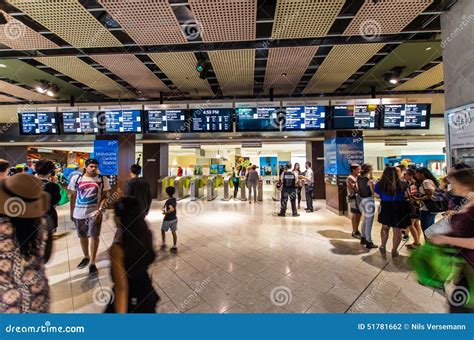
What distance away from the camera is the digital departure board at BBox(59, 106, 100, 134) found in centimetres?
474

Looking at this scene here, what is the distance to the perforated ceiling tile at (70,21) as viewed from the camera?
2629 mm

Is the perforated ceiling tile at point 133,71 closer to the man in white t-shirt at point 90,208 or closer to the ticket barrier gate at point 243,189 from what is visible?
the man in white t-shirt at point 90,208

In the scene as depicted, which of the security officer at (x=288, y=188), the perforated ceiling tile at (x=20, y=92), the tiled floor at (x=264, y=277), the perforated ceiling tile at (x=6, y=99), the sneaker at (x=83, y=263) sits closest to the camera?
the tiled floor at (x=264, y=277)

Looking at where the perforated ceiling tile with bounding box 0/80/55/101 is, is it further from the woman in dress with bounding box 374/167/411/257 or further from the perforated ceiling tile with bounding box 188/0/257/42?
the woman in dress with bounding box 374/167/411/257

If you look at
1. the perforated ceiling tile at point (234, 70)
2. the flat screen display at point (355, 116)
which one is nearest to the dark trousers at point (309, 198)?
the flat screen display at point (355, 116)

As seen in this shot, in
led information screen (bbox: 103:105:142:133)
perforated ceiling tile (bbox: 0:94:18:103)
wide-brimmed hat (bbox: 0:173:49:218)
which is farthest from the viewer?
perforated ceiling tile (bbox: 0:94:18:103)

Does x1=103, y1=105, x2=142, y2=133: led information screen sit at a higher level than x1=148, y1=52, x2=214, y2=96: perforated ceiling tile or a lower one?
lower

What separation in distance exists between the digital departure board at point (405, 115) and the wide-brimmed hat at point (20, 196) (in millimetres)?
5625

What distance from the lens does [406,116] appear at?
14.5ft

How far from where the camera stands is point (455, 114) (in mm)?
→ 2590

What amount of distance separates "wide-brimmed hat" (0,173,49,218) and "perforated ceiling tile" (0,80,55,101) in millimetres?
5764

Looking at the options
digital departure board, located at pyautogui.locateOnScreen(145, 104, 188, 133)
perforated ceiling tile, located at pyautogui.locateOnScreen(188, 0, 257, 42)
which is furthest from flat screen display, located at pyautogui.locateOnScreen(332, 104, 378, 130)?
digital departure board, located at pyautogui.locateOnScreen(145, 104, 188, 133)
